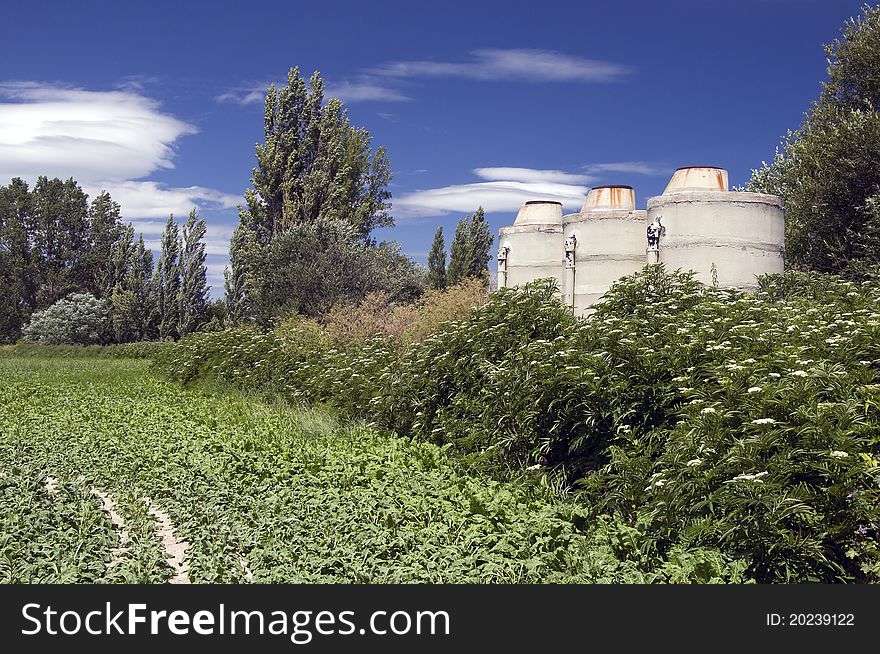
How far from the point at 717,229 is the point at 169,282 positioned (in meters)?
31.3

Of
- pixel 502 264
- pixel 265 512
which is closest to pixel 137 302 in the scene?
pixel 502 264

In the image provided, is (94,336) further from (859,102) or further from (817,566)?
(817,566)

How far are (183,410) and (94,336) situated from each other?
35166mm

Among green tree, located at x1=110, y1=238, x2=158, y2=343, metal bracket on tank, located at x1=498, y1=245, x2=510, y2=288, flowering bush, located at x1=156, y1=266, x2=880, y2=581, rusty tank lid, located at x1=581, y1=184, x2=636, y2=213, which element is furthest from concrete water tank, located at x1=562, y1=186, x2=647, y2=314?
green tree, located at x1=110, y1=238, x2=158, y2=343

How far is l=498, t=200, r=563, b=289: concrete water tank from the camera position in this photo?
82.7 feet

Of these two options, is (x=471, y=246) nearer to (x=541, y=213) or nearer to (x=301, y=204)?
(x=301, y=204)

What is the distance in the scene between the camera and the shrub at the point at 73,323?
4609cm

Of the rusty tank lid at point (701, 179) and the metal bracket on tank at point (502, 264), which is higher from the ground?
the rusty tank lid at point (701, 179)

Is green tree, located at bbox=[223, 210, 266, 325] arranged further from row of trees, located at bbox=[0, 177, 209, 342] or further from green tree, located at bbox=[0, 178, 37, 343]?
green tree, located at bbox=[0, 178, 37, 343]

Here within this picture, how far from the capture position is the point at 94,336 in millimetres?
46531

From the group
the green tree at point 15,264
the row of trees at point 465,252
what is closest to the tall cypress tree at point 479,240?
the row of trees at point 465,252

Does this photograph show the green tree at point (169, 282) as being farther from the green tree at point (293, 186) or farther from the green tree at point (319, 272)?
the green tree at point (319, 272)

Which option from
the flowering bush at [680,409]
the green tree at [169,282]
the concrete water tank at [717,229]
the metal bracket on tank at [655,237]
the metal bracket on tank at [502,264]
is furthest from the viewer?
the green tree at [169,282]

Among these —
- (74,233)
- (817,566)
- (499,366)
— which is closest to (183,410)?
(499,366)
